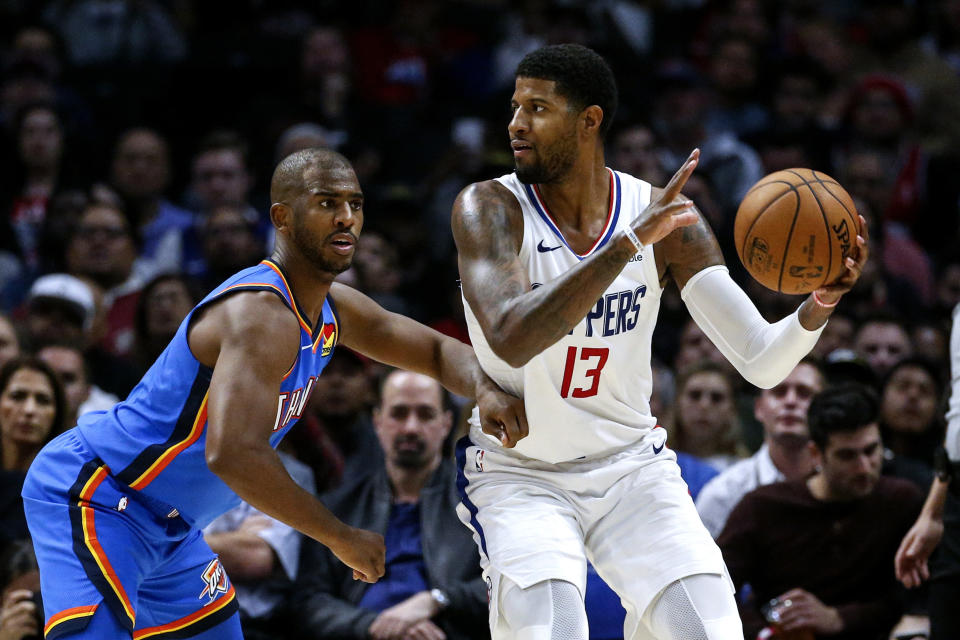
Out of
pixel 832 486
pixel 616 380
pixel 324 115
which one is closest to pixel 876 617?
pixel 832 486

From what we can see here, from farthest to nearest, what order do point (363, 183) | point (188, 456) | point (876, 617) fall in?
point (363, 183) < point (876, 617) < point (188, 456)

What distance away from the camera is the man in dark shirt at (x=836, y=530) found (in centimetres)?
618

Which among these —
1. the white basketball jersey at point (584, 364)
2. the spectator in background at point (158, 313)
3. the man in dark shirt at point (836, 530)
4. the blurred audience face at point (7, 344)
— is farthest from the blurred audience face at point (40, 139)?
the white basketball jersey at point (584, 364)

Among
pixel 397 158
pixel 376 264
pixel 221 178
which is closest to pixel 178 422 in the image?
pixel 376 264

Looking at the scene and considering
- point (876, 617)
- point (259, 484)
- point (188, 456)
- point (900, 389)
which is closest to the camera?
point (259, 484)

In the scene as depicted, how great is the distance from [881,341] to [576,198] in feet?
14.2

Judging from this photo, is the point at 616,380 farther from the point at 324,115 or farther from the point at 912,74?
the point at 912,74

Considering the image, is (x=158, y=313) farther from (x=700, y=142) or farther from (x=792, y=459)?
(x=700, y=142)

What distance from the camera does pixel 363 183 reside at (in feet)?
33.0

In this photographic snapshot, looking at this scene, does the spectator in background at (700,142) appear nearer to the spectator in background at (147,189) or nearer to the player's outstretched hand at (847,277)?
the spectator in background at (147,189)

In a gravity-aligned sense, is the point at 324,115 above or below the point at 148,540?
above

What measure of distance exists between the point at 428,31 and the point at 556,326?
8.18 meters

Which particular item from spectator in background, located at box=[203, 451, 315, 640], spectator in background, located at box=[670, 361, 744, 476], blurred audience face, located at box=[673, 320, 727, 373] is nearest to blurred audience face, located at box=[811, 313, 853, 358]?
blurred audience face, located at box=[673, 320, 727, 373]

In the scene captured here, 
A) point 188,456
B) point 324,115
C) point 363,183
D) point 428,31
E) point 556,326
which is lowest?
point 188,456
